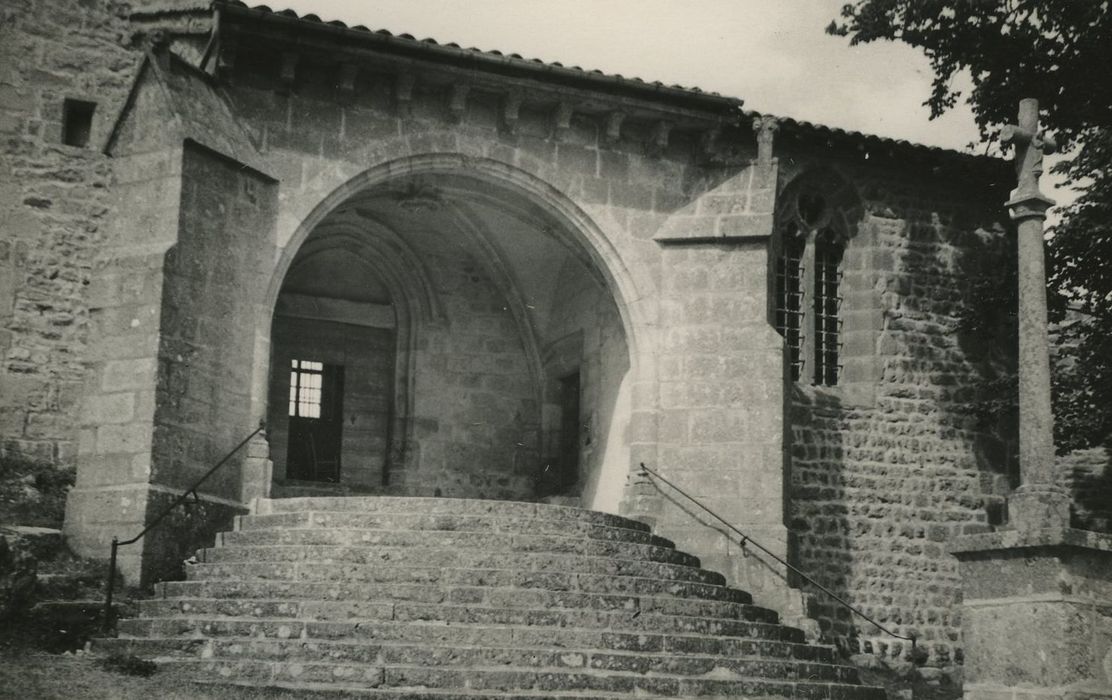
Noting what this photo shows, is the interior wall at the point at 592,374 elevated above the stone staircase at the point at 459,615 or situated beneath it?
elevated above

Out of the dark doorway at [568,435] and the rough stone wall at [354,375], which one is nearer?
the rough stone wall at [354,375]

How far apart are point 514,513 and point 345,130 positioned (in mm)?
4597

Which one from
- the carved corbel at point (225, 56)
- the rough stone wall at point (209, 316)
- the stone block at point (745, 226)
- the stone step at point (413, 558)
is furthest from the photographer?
the stone block at point (745, 226)

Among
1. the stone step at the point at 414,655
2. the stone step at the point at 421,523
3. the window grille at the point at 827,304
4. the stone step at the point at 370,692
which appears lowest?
the stone step at the point at 370,692

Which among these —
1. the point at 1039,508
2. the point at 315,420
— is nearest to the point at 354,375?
the point at 315,420

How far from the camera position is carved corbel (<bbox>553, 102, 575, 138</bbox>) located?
1489cm

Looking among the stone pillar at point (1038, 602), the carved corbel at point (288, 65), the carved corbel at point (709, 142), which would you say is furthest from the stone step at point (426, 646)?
the carved corbel at point (709, 142)

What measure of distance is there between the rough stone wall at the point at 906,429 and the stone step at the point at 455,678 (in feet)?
17.7

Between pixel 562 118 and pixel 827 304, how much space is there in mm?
4557

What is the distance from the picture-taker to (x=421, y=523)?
11867 millimetres

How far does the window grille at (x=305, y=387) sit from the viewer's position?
16.9 meters

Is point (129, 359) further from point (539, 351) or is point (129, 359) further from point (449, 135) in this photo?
point (539, 351)

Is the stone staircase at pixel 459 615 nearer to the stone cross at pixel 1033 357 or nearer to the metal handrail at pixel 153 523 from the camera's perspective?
the metal handrail at pixel 153 523

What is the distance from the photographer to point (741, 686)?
10.8 meters
